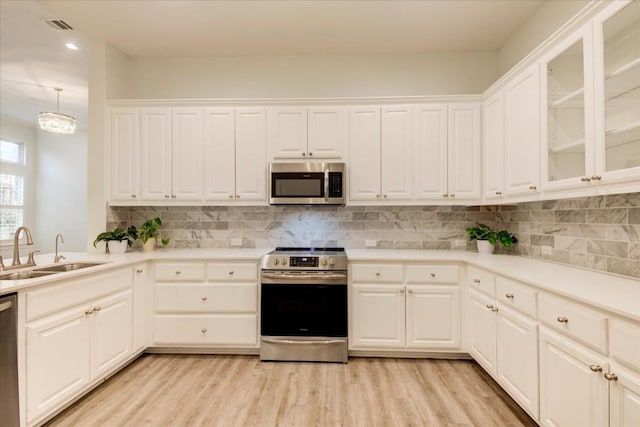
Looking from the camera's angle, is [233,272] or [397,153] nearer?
[233,272]

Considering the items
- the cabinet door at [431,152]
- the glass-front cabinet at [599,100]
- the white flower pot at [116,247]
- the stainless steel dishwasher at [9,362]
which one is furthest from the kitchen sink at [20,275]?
the glass-front cabinet at [599,100]

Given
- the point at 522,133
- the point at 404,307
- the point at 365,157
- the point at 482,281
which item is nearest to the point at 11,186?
the point at 365,157

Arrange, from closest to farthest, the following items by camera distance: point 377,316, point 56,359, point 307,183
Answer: point 56,359 → point 377,316 → point 307,183

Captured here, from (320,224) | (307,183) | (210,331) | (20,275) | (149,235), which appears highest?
(307,183)

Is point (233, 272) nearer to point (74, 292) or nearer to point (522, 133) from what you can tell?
point (74, 292)

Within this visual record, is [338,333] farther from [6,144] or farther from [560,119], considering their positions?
[6,144]

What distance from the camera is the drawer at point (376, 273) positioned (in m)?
2.86

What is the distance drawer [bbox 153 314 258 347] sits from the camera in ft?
9.51

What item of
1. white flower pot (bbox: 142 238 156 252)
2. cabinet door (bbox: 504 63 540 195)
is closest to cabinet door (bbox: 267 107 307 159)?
white flower pot (bbox: 142 238 156 252)

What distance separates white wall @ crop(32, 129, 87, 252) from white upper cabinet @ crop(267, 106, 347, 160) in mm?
5651

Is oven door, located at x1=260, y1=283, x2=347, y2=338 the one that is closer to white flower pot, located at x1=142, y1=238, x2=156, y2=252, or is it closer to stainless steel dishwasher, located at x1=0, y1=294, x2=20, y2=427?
white flower pot, located at x1=142, y1=238, x2=156, y2=252

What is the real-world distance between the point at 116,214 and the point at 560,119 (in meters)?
3.96

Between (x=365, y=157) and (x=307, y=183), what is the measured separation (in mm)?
632

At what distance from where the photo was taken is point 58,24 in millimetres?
3029
